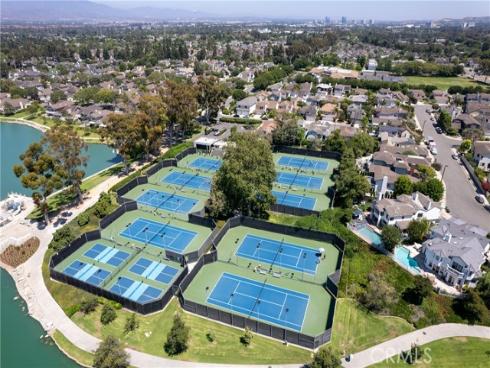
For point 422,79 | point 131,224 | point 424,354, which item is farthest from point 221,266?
point 422,79

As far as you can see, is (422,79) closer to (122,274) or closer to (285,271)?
(285,271)

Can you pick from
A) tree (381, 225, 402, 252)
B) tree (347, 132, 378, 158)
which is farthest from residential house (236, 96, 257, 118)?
tree (381, 225, 402, 252)

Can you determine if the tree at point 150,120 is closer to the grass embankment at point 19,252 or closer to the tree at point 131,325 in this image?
the grass embankment at point 19,252

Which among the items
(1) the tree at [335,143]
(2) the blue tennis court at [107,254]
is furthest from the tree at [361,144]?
(2) the blue tennis court at [107,254]

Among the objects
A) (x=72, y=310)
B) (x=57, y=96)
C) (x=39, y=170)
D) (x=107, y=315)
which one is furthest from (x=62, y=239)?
(x=57, y=96)

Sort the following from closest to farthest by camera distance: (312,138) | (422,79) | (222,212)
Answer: (222,212) → (312,138) → (422,79)
